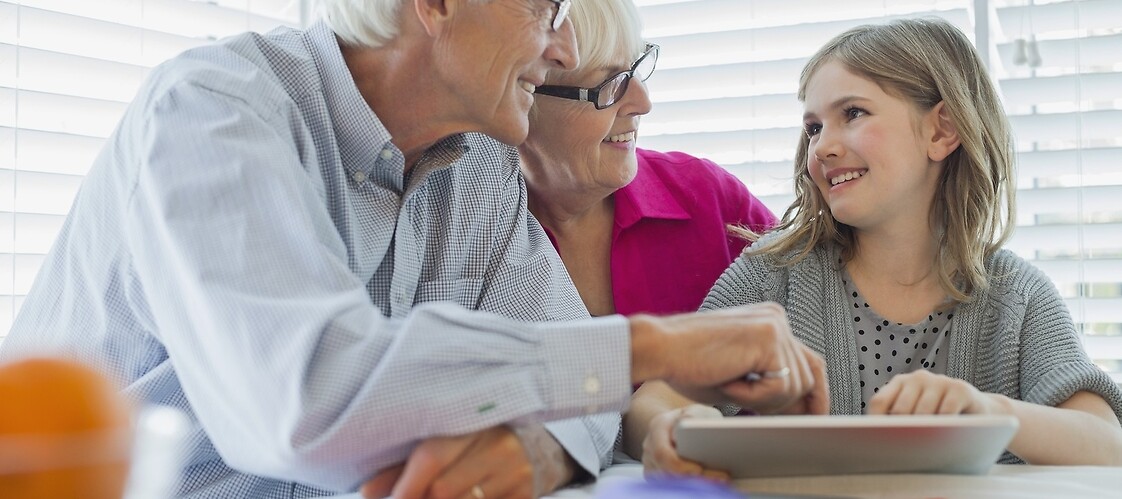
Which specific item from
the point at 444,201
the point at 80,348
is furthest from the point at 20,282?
the point at 444,201

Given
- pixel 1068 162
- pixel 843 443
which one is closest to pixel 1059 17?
pixel 1068 162

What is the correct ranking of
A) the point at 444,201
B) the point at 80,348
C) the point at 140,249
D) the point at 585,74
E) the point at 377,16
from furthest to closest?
the point at 585,74 < the point at 444,201 < the point at 377,16 < the point at 80,348 < the point at 140,249

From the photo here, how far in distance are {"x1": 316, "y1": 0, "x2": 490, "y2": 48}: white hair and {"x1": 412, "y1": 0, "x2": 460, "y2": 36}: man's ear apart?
1.3 inches

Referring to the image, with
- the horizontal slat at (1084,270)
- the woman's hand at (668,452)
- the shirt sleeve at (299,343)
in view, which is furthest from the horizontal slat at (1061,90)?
the shirt sleeve at (299,343)

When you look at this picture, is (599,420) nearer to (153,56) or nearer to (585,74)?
(585,74)

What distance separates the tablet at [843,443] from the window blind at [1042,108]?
1258 millimetres

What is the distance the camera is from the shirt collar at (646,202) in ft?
6.48

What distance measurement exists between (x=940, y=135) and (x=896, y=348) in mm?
398

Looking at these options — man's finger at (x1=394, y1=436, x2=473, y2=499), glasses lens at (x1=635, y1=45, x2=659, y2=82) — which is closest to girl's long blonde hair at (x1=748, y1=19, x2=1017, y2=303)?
glasses lens at (x1=635, y1=45, x2=659, y2=82)

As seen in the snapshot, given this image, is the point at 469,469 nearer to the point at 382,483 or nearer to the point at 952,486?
the point at 382,483

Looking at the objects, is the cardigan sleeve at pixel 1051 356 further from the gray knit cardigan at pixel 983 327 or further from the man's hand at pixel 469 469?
the man's hand at pixel 469 469

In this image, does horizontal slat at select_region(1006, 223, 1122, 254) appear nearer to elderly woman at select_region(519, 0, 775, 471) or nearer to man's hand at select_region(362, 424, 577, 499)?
elderly woman at select_region(519, 0, 775, 471)

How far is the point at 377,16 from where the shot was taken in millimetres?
1462

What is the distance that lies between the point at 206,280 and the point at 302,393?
0.16 m
